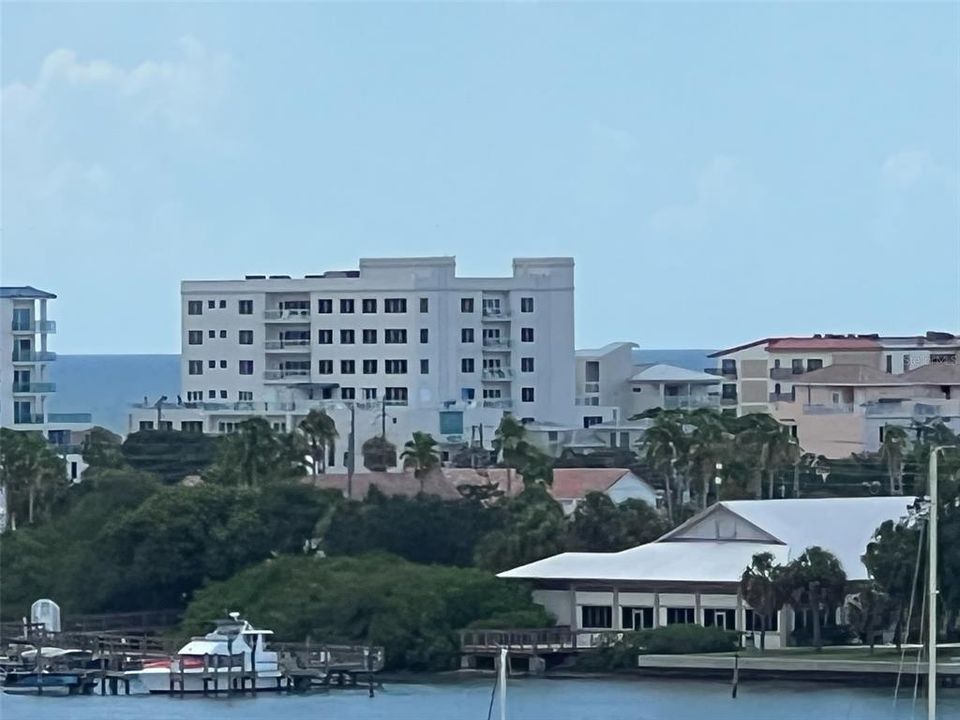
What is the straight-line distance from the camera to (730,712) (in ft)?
150

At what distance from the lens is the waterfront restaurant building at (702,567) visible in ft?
175

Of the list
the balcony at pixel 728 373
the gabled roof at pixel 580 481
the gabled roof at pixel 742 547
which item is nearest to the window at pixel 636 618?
the gabled roof at pixel 742 547

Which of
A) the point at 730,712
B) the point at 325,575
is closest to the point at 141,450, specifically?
the point at 325,575

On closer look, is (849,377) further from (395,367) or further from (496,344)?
(395,367)

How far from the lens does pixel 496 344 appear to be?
94125 mm

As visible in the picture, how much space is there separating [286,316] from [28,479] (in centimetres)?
2755

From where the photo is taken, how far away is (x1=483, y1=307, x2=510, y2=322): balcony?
9394cm

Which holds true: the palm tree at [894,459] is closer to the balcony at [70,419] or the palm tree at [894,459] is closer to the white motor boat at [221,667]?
the white motor boat at [221,667]

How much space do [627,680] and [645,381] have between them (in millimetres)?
50310

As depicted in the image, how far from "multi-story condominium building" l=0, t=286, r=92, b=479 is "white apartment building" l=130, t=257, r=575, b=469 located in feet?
11.1

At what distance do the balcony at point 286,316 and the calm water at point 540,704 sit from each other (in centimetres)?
4092

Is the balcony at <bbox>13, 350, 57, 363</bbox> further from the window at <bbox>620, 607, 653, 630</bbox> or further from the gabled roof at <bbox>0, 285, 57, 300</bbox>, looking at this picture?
the window at <bbox>620, 607, 653, 630</bbox>

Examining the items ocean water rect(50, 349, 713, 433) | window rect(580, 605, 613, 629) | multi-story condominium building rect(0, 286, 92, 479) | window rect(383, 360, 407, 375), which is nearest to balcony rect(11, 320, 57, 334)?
multi-story condominium building rect(0, 286, 92, 479)

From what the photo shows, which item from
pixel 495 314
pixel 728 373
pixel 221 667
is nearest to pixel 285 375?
pixel 495 314
